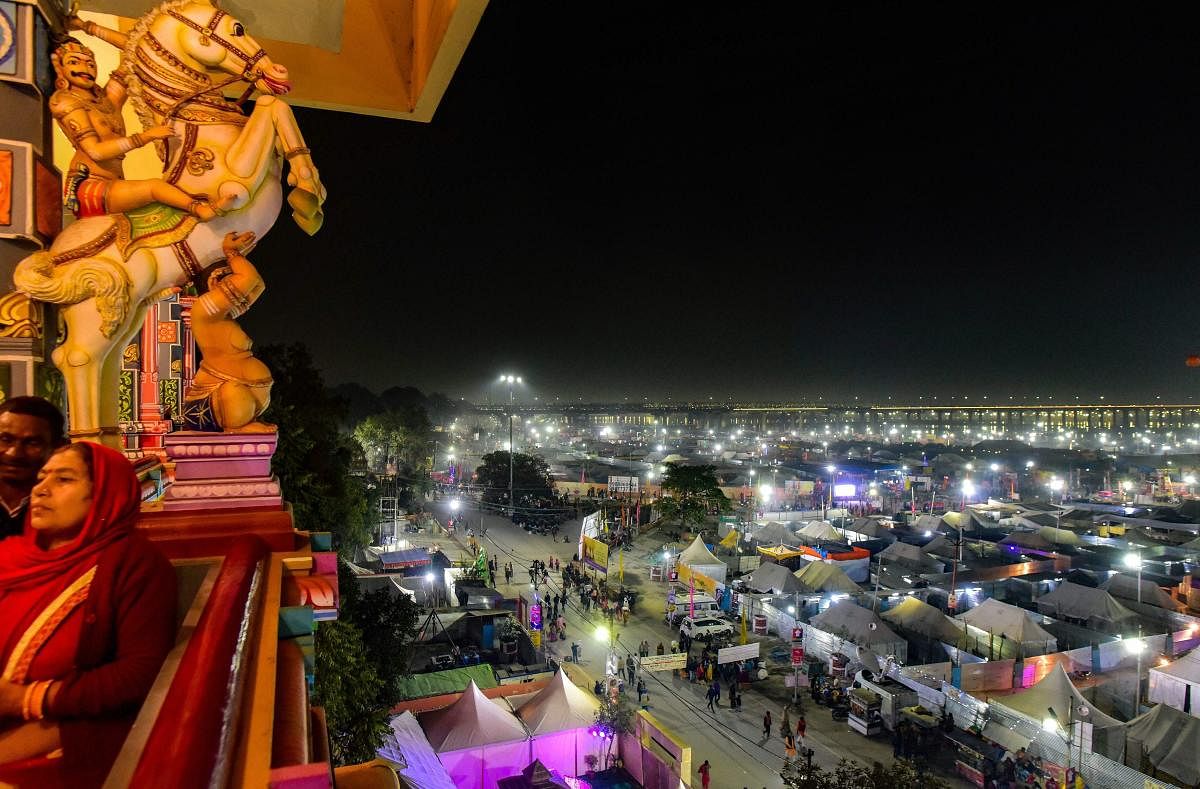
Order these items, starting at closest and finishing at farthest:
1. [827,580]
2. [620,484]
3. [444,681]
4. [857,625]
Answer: [444,681], [857,625], [827,580], [620,484]

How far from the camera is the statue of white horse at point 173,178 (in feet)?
12.1

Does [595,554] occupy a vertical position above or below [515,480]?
above

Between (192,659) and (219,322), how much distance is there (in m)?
3.03

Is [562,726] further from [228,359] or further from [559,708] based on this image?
[228,359]

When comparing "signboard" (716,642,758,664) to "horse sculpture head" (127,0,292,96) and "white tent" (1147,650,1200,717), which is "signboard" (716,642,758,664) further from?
"horse sculpture head" (127,0,292,96)

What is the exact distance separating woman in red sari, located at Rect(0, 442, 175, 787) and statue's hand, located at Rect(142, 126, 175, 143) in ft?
8.86

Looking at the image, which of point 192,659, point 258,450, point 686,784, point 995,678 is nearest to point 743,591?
point 995,678

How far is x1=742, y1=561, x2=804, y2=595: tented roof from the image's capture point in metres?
18.3

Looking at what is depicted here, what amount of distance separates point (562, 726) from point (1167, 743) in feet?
33.0

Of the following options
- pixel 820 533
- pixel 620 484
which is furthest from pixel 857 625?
pixel 620 484

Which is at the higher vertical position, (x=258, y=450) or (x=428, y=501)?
(x=258, y=450)

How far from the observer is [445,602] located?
60.9ft

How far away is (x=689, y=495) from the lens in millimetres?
30547

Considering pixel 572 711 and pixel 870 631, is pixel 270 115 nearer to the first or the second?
pixel 572 711
